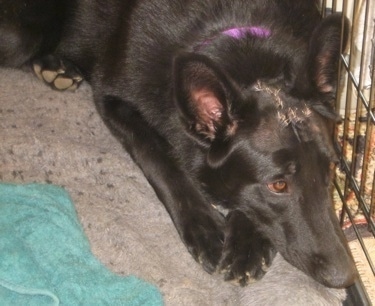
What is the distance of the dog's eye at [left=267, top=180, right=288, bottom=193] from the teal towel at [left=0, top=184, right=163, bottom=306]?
40 centimetres

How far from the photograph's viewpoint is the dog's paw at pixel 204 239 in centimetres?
192

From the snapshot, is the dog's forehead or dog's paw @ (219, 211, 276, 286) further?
dog's paw @ (219, 211, 276, 286)

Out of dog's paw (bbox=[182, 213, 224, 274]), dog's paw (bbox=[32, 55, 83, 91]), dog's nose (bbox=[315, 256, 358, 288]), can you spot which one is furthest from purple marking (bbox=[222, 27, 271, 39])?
dog's paw (bbox=[32, 55, 83, 91])

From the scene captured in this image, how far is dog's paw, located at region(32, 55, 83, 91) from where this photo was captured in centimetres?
247

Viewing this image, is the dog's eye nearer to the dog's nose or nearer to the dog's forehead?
the dog's forehead

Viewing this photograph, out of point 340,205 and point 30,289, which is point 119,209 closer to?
point 30,289

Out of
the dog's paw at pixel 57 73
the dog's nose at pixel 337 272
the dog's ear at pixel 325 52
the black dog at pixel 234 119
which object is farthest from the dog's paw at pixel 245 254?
the dog's paw at pixel 57 73

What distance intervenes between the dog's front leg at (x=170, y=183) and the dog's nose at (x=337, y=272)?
28 centimetres

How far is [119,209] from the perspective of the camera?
212 cm

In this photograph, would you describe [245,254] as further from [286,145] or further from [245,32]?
[245,32]

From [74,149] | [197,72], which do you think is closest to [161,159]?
[74,149]

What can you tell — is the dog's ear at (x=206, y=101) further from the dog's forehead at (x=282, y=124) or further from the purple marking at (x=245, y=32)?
the purple marking at (x=245, y=32)

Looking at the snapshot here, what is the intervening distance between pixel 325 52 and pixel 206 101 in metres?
0.32

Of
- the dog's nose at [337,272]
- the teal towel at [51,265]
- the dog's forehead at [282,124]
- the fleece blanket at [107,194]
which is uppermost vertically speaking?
the dog's forehead at [282,124]
